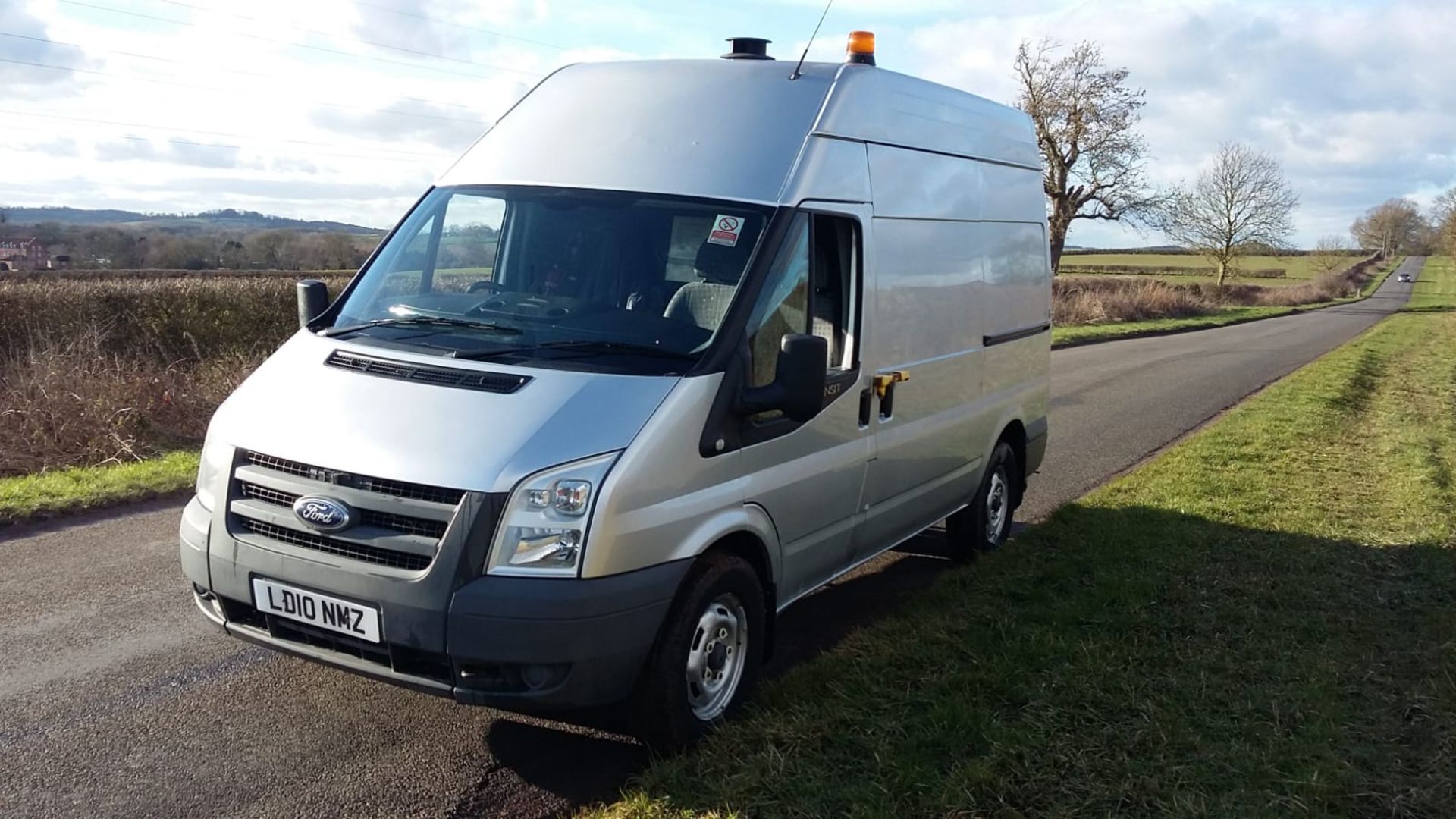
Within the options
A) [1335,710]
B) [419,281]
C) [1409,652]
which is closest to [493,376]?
[419,281]

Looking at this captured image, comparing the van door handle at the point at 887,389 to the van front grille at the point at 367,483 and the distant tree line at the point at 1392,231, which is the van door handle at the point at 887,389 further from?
the distant tree line at the point at 1392,231

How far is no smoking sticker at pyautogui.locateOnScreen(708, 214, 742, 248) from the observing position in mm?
4527

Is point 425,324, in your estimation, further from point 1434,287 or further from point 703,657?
point 1434,287

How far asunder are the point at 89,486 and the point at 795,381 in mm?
6239

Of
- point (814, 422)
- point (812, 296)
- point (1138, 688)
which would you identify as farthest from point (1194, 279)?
point (814, 422)

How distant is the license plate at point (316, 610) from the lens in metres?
3.72

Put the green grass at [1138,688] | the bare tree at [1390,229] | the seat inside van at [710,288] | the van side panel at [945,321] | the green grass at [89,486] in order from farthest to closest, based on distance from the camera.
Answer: the bare tree at [1390,229] → the green grass at [89,486] → the van side panel at [945,321] → the seat inside van at [710,288] → the green grass at [1138,688]

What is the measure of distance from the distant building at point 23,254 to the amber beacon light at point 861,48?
12.8 m

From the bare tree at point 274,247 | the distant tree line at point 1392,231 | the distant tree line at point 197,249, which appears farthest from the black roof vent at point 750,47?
the distant tree line at point 1392,231

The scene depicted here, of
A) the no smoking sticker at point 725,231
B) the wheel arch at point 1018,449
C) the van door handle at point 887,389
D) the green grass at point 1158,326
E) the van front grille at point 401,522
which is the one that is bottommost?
the green grass at point 1158,326

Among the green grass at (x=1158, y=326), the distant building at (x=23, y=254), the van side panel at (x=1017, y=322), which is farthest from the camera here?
the green grass at (x=1158, y=326)

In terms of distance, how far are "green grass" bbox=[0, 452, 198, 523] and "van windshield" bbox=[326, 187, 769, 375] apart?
3.93 m

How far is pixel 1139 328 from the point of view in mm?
31344

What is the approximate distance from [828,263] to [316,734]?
2.87 meters
